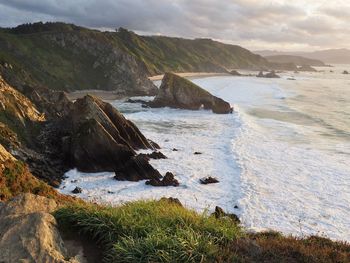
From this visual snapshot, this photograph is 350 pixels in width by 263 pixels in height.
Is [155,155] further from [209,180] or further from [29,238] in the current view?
[29,238]

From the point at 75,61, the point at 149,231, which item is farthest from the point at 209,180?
the point at 75,61

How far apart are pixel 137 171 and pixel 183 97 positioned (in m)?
39.9

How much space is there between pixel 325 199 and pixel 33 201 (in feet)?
Result: 61.5

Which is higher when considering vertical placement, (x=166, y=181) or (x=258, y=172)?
(x=166, y=181)

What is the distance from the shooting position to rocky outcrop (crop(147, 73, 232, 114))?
64.4m

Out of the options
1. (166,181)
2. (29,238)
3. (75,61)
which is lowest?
(166,181)

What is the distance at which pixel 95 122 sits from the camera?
29.4 metres

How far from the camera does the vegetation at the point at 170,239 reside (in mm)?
8203

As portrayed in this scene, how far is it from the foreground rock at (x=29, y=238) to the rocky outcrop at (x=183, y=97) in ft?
182

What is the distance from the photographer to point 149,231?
8.91 metres

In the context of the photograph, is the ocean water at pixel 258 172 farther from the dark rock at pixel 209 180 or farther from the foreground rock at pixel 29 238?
the foreground rock at pixel 29 238

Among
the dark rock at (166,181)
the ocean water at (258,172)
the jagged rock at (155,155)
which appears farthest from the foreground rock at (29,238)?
the jagged rock at (155,155)

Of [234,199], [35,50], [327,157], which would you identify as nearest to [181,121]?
[327,157]

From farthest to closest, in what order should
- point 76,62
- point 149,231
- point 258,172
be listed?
point 76,62 → point 258,172 → point 149,231
